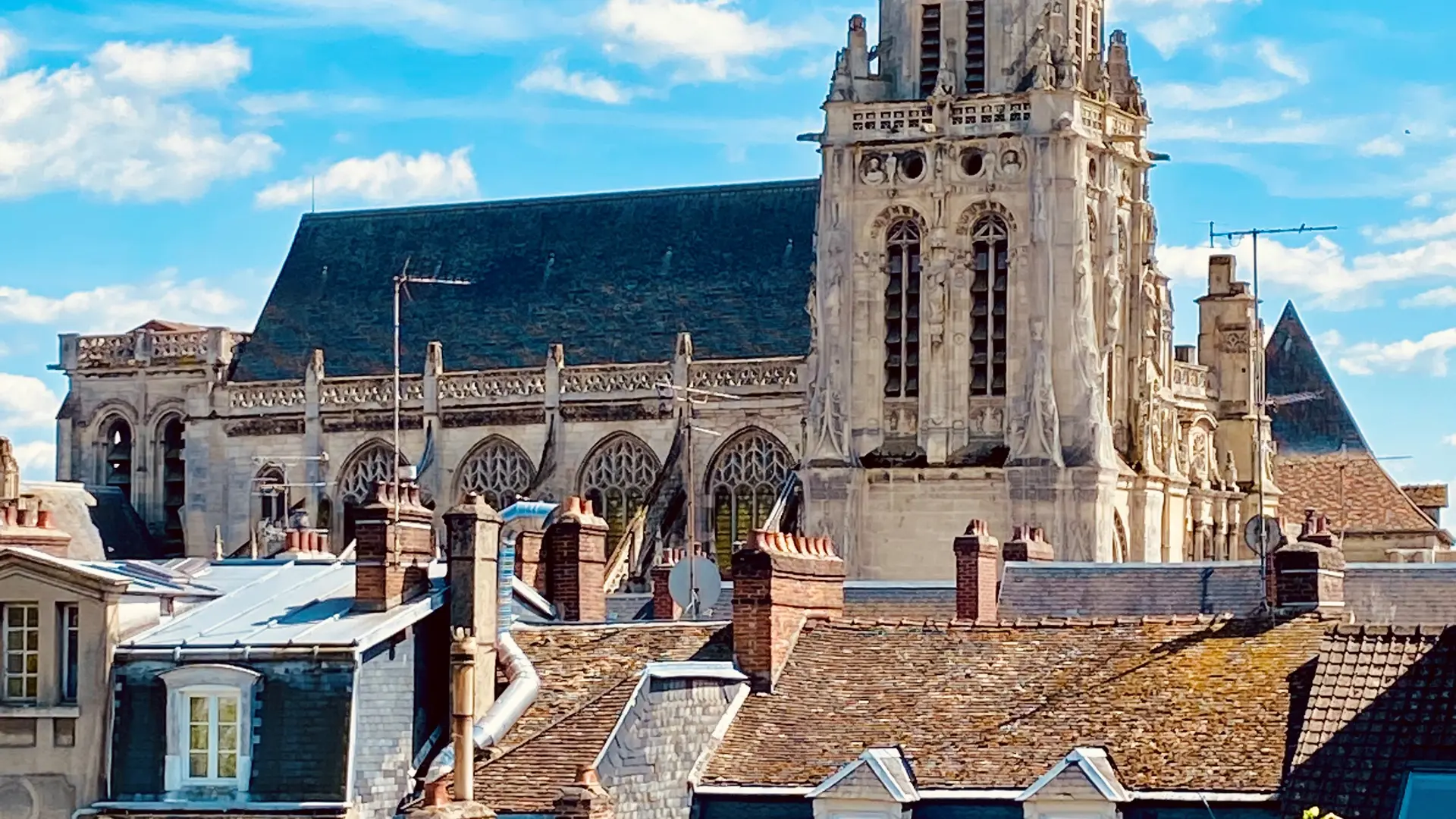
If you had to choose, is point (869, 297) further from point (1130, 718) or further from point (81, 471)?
point (1130, 718)

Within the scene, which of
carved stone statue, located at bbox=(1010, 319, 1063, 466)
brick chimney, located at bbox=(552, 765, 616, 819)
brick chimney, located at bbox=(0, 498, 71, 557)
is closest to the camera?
brick chimney, located at bbox=(552, 765, 616, 819)

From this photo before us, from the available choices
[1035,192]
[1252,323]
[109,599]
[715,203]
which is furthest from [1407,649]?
[715,203]

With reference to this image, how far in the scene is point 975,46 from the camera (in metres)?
66.2

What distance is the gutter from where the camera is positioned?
30281 mm

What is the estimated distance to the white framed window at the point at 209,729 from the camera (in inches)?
1175

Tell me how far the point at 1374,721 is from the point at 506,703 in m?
7.90

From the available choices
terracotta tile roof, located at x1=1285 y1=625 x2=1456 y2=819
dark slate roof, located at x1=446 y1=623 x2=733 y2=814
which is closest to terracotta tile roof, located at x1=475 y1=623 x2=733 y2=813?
dark slate roof, located at x1=446 y1=623 x2=733 y2=814

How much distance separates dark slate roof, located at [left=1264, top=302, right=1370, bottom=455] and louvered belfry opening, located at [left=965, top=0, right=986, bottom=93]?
18225mm

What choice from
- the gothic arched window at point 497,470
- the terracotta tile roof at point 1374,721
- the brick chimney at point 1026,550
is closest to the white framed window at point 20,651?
the terracotta tile roof at point 1374,721

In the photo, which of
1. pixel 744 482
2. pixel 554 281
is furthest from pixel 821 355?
pixel 554 281

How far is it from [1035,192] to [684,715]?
35.8 meters

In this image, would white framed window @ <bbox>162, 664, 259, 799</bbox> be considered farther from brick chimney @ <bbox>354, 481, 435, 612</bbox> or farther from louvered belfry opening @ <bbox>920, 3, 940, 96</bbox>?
louvered belfry opening @ <bbox>920, 3, 940, 96</bbox>

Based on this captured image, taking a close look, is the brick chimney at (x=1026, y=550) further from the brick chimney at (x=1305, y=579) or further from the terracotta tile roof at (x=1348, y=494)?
the terracotta tile roof at (x=1348, y=494)

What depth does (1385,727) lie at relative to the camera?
27375 mm
